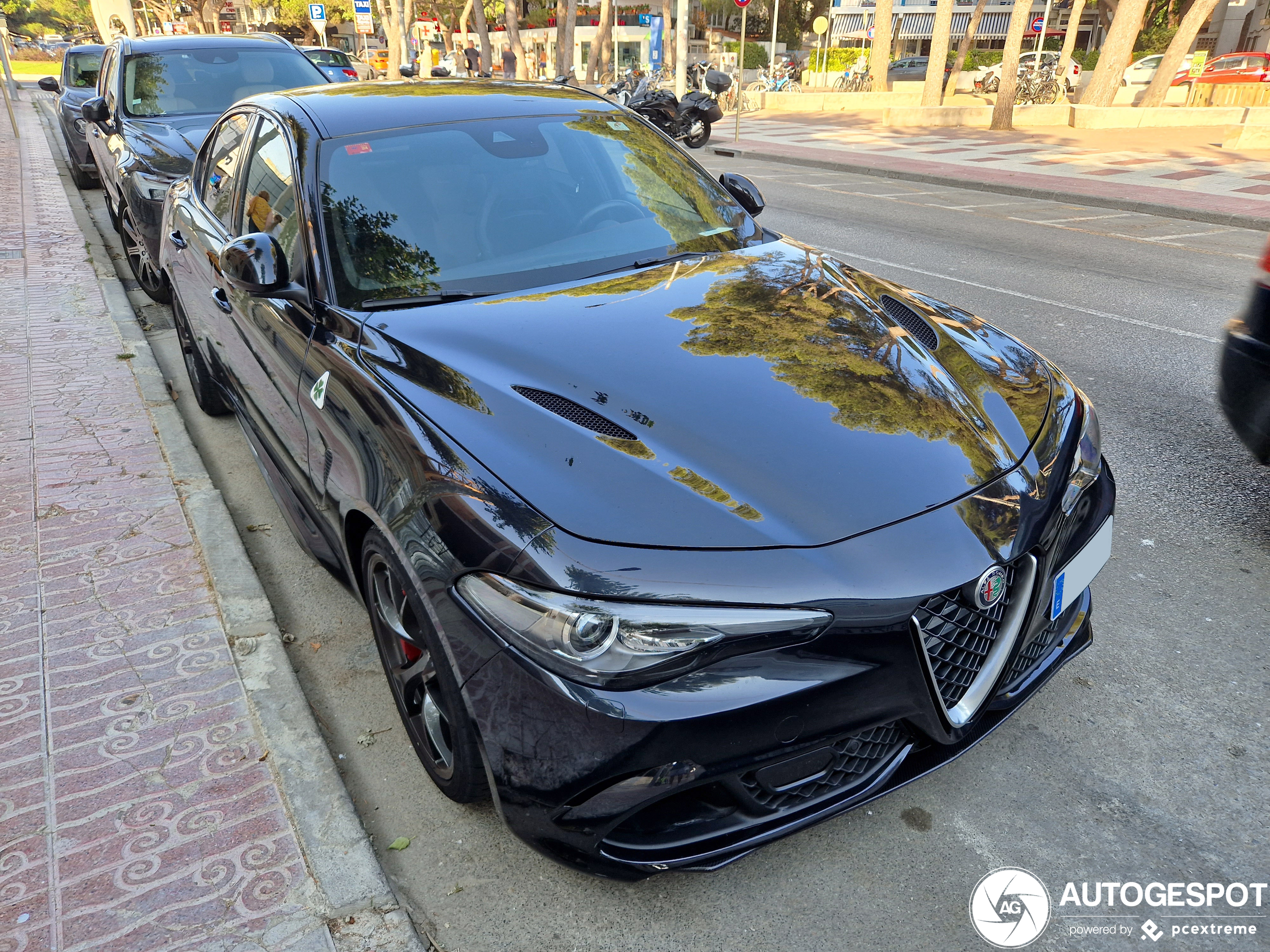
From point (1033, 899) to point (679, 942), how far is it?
844 millimetres

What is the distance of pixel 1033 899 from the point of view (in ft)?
7.19

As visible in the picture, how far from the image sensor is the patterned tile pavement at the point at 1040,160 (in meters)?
12.9

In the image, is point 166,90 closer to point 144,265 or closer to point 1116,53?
point 144,265

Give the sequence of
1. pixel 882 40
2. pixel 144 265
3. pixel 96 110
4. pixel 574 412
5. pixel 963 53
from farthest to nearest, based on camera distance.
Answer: pixel 963 53, pixel 882 40, pixel 96 110, pixel 144 265, pixel 574 412

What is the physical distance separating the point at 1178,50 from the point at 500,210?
2455 centimetres

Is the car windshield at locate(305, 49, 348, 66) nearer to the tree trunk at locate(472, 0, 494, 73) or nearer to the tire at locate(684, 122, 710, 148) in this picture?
the tire at locate(684, 122, 710, 148)

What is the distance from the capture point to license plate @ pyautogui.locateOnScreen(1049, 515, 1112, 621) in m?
2.26

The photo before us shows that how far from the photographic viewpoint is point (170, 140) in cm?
717

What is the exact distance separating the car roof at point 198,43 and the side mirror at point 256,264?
668 centimetres

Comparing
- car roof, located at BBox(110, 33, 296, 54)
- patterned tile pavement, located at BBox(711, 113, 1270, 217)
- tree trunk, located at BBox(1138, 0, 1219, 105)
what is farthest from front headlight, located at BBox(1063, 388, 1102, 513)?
tree trunk, located at BBox(1138, 0, 1219, 105)

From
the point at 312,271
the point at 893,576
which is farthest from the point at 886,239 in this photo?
the point at 893,576

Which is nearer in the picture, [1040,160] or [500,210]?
[500,210]

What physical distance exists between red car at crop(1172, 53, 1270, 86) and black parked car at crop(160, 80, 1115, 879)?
28984mm

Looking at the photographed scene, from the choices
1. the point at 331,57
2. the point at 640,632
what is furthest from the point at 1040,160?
the point at 640,632
